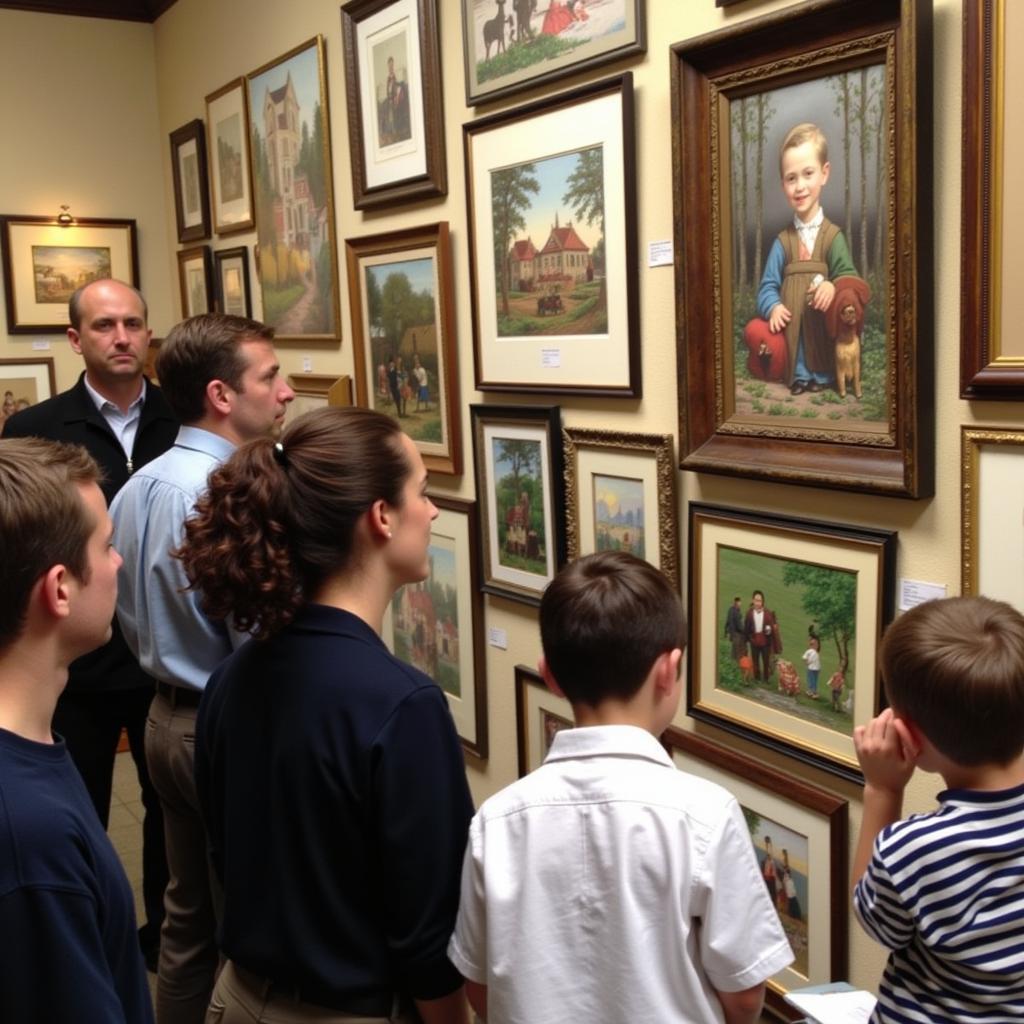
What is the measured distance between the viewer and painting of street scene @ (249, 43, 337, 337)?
491 centimetres

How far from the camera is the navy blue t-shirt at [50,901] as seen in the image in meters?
1.27

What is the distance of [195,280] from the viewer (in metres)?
6.59

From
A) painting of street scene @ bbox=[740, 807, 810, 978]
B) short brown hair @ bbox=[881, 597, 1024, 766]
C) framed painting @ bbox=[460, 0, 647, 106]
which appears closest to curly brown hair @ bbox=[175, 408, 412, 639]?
short brown hair @ bbox=[881, 597, 1024, 766]

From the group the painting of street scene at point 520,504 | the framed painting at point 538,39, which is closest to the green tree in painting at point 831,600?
the painting of street scene at point 520,504

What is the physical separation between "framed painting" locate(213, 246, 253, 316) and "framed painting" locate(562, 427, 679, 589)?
9.53ft

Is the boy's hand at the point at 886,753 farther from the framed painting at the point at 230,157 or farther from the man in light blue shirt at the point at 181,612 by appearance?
the framed painting at the point at 230,157

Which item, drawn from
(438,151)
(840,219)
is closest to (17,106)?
(438,151)

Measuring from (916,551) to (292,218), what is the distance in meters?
3.65

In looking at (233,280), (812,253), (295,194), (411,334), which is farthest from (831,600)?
(233,280)

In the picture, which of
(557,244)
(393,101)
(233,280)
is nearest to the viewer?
(557,244)

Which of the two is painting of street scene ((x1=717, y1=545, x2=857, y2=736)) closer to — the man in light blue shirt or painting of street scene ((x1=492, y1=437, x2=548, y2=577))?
painting of street scene ((x1=492, y1=437, x2=548, y2=577))

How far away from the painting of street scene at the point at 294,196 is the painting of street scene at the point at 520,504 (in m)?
1.45

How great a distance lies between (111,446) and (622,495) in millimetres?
1864

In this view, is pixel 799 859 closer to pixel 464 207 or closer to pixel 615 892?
pixel 615 892
